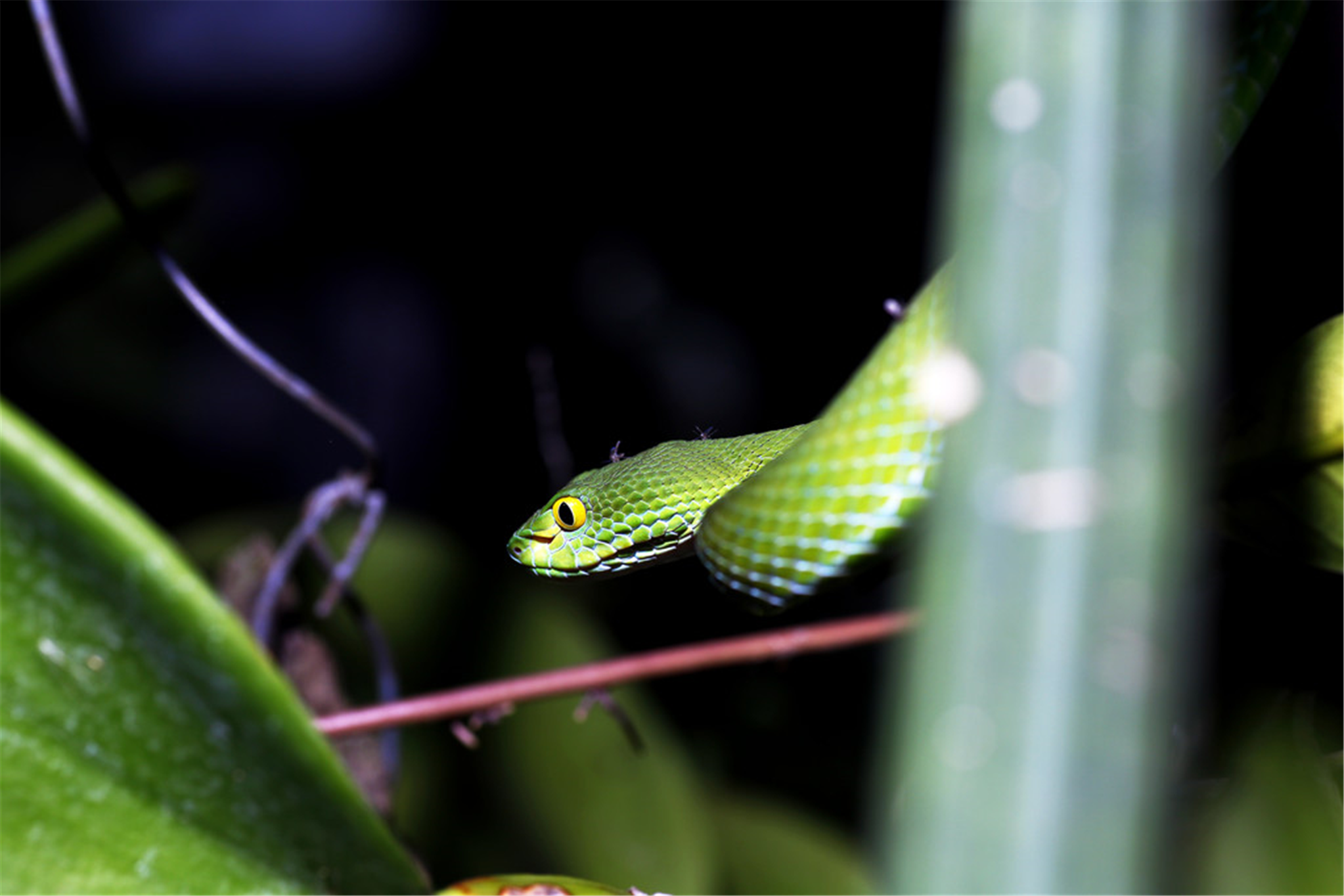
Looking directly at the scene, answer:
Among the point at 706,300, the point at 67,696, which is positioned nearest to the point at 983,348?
the point at 67,696

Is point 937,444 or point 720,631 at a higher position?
point 937,444

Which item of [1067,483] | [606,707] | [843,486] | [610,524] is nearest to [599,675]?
[606,707]

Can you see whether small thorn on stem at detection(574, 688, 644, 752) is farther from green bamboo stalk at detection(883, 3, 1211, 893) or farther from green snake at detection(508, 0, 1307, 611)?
green bamboo stalk at detection(883, 3, 1211, 893)

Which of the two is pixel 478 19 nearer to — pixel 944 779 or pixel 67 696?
pixel 67 696

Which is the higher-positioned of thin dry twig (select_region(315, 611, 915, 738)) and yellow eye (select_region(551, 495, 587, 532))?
yellow eye (select_region(551, 495, 587, 532))

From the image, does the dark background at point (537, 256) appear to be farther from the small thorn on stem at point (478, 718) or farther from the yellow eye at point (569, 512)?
the small thorn on stem at point (478, 718)

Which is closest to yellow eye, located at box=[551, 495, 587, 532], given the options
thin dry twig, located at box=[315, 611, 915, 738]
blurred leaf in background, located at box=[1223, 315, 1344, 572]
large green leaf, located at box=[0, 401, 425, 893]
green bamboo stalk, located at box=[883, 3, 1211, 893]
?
thin dry twig, located at box=[315, 611, 915, 738]
